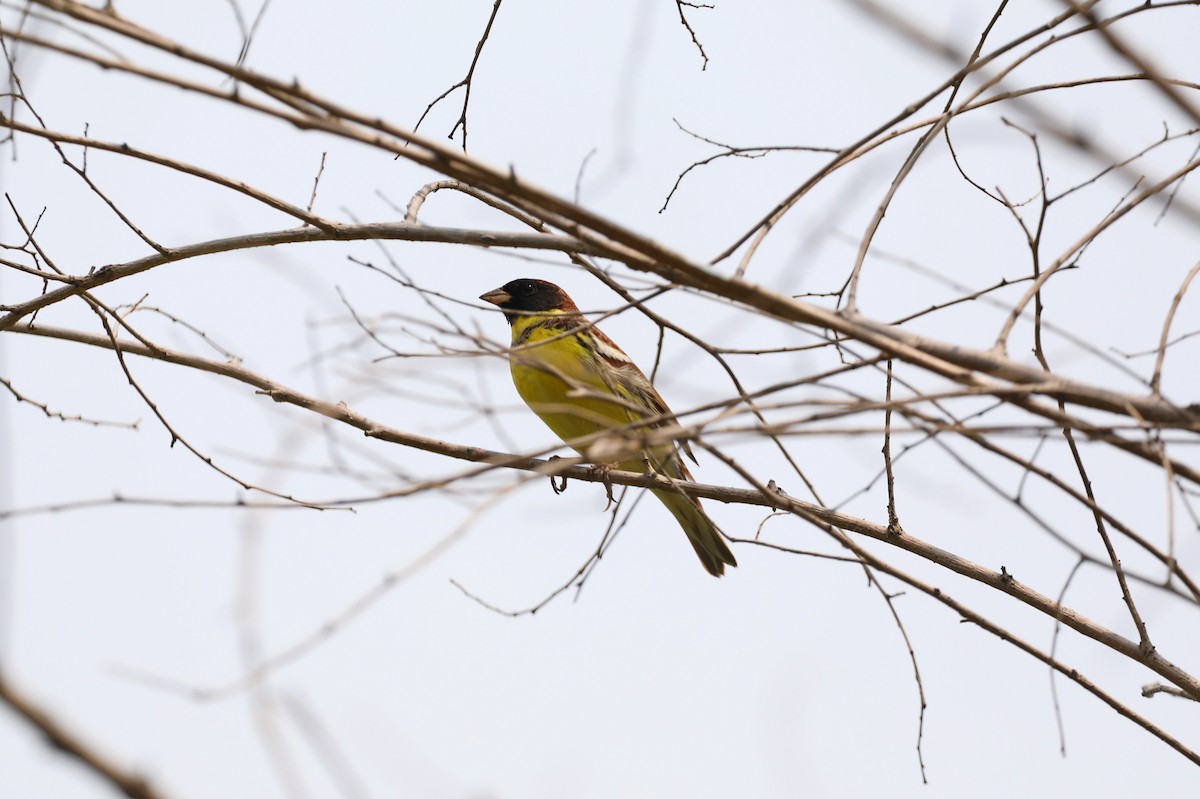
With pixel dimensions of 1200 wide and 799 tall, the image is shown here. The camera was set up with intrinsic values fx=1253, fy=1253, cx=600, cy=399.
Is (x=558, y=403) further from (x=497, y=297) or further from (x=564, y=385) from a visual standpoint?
(x=497, y=297)

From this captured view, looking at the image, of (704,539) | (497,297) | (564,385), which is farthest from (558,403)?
(497,297)

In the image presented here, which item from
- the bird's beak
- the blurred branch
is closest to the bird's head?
the bird's beak

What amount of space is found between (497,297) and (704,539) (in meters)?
2.18

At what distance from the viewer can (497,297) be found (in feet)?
25.6

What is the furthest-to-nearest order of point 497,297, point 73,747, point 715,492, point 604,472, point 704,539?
1. point 497,297
2. point 704,539
3. point 604,472
4. point 715,492
5. point 73,747

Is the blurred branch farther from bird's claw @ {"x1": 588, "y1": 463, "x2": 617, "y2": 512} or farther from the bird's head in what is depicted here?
the bird's head

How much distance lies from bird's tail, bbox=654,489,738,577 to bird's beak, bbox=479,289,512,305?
1.94 meters

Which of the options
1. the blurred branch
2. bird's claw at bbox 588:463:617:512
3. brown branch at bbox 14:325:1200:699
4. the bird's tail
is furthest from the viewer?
the bird's tail

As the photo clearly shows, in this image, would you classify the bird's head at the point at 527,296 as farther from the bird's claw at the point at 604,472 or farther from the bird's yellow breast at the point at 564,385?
the bird's claw at the point at 604,472

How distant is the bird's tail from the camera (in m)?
6.51

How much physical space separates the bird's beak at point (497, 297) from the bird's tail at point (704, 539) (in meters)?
1.94

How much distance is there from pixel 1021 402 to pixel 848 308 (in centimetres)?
44

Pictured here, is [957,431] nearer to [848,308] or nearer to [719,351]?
[848,308]

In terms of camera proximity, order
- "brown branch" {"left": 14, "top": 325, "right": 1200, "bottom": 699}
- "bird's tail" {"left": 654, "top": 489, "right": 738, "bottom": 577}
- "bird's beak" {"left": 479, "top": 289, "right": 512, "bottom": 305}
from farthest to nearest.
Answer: "bird's beak" {"left": 479, "top": 289, "right": 512, "bottom": 305} < "bird's tail" {"left": 654, "top": 489, "right": 738, "bottom": 577} < "brown branch" {"left": 14, "top": 325, "right": 1200, "bottom": 699}
